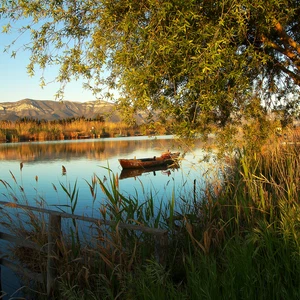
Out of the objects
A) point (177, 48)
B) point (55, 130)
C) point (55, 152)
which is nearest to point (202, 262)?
point (177, 48)

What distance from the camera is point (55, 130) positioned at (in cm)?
4009

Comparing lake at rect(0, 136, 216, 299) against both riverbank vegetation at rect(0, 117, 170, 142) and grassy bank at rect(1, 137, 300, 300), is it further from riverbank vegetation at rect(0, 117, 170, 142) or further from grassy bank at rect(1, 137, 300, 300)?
riverbank vegetation at rect(0, 117, 170, 142)

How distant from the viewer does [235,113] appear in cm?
658

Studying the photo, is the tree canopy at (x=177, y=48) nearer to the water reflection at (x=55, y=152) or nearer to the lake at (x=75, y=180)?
the lake at (x=75, y=180)

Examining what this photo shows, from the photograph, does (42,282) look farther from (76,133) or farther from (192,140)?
(76,133)

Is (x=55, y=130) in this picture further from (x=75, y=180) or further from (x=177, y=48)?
(x=177, y=48)

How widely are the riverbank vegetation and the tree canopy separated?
2350 centimetres

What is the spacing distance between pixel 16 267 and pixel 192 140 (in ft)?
10.4

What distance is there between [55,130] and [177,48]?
37118 millimetres

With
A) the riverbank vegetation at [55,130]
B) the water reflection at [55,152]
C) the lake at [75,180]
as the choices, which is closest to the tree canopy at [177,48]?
the lake at [75,180]

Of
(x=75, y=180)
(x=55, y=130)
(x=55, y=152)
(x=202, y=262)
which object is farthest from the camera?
(x=55, y=130)

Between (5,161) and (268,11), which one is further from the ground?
(268,11)

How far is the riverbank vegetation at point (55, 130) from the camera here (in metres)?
36.3

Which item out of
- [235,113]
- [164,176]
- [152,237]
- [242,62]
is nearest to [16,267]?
[152,237]
